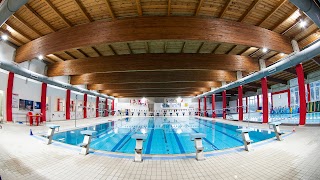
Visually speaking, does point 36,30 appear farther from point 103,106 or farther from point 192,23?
point 103,106

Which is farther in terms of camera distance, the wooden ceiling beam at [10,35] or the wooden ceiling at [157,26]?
the wooden ceiling beam at [10,35]

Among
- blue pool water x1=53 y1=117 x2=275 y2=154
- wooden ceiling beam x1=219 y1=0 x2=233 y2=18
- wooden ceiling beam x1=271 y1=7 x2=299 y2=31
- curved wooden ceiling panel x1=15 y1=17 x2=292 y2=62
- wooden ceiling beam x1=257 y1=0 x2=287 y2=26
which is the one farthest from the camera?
blue pool water x1=53 y1=117 x2=275 y2=154

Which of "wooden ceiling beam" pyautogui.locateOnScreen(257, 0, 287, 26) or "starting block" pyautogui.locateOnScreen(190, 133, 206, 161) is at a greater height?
"wooden ceiling beam" pyautogui.locateOnScreen(257, 0, 287, 26)

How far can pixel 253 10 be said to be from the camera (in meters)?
5.46

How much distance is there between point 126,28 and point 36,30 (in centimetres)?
428

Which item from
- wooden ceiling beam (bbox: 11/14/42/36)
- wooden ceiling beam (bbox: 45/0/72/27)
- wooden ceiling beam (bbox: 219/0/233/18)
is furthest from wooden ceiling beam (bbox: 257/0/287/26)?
wooden ceiling beam (bbox: 11/14/42/36)

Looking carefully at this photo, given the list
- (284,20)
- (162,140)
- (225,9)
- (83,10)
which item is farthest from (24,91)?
(284,20)

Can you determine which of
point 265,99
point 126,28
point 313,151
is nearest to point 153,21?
point 126,28

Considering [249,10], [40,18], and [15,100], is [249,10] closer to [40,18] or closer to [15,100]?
[40,18]

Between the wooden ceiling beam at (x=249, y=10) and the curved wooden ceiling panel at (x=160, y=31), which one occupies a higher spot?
the wooden ceiling beam at (x=249, y=10)

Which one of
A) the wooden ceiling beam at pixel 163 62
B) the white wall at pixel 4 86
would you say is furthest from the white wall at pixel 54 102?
the wooden ceiling beam at pixel 163 62

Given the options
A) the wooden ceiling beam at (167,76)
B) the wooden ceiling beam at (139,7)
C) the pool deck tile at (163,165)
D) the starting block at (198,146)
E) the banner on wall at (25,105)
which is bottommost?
the pool deck tile at (163,165)

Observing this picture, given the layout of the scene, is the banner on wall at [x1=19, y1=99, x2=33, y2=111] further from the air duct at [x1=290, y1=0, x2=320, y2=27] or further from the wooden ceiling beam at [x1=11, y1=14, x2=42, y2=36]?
the air duct at [x1=290, y1=0, x2=320, y2=27]

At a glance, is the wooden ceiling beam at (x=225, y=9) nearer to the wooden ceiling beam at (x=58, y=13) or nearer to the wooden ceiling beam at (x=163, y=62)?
the wooden ceiling beam at (x=163, y=62)
